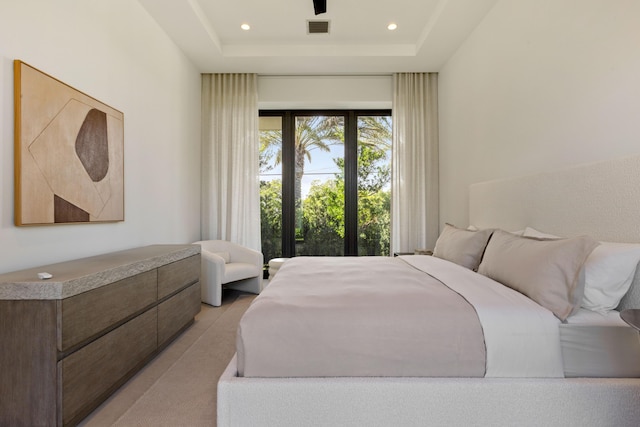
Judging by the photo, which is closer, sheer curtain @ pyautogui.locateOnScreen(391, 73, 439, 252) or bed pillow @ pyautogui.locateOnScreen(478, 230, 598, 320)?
bed pillow @ pyautogui.locateOnScreen(478, 230, 598, 320)

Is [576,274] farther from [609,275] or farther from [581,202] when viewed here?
[581,202]

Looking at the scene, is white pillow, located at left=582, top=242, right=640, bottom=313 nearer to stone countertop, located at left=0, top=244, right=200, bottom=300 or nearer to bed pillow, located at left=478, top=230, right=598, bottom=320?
bed pillow, located at left=478, top=230, right=598, bottom=320

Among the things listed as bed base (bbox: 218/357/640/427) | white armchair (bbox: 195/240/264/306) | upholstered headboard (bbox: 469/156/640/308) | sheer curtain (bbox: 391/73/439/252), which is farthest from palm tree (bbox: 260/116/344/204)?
bed base (bbox: 218/357/640/427)

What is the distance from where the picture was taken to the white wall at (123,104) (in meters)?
1.71

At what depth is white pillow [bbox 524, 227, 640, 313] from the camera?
1.44m

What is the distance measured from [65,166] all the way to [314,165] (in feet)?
9.94

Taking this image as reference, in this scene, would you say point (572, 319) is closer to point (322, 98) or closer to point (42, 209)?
point (42, 209)

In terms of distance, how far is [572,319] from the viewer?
1388 mm

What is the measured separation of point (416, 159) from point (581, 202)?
2.52 metres

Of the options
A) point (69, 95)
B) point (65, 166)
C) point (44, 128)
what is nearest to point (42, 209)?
point (65, 166)

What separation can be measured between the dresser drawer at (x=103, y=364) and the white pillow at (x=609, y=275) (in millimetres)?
2246

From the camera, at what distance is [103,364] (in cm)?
168

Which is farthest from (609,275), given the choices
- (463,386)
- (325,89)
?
(325,89)

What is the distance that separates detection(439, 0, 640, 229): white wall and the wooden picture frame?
9.86 ft
